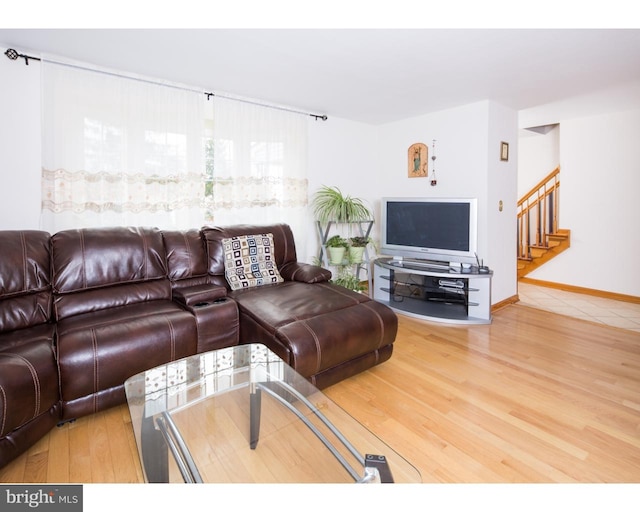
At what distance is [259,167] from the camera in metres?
3.58

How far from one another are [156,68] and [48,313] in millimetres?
1930

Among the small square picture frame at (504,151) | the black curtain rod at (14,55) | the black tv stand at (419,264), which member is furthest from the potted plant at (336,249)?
the black curtain rod at (14,55)

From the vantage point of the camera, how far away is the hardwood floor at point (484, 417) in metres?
1.54

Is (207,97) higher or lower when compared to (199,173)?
higher

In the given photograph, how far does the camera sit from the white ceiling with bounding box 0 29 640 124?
86.8 inches

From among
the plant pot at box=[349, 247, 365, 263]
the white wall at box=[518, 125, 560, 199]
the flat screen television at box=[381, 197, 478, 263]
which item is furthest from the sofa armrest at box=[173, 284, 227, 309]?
the white wall at box=[518, 125, 560, 199]

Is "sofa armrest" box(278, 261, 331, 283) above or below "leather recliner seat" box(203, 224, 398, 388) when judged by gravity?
above

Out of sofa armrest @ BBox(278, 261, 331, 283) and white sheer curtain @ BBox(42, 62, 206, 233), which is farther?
sofa armrest @ BBox(278, 261, 331, 283)

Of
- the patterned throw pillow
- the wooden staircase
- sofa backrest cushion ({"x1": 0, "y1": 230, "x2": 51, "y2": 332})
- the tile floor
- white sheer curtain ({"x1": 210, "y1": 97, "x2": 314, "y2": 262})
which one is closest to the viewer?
sofa backrest cushion ({"x1": 0, "y1": 230, "x2": 51, "y2": 332})

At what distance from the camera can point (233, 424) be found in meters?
1.57

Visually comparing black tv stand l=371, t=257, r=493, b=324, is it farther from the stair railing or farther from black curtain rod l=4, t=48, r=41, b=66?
black curtain rod l=4, t=48, r=41, b=66

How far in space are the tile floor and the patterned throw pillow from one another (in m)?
3.00
